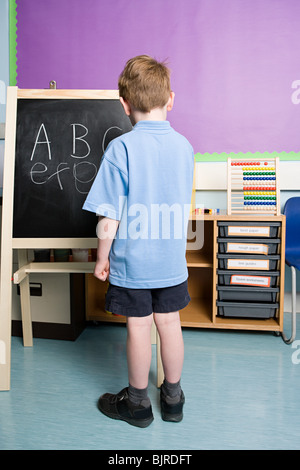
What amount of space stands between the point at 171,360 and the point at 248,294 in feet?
3.52

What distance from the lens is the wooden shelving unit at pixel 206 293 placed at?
2486 millimetres

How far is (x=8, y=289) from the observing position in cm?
185

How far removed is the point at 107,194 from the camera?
4.87 ft

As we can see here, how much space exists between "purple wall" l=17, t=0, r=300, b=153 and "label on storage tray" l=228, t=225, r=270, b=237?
2.12 ft

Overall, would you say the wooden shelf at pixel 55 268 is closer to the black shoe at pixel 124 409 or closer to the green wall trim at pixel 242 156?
the black shoe at pixel 124 409

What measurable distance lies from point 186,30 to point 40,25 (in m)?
1.01

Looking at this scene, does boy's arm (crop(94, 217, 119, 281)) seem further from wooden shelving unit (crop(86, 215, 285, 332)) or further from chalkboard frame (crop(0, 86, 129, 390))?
wooden shelving unit (crop(86, 215, 285, 332))

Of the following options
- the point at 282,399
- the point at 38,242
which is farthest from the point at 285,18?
the point at 282,399

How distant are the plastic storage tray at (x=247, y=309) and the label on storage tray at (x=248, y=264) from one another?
227 mm

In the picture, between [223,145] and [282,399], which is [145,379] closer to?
[282,399]

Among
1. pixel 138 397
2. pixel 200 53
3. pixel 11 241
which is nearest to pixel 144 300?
pixel 138 397

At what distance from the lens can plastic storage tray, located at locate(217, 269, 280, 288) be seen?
252 centimetres

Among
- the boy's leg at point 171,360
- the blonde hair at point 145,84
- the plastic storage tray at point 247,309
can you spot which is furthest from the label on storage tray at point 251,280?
the blonde hair at point 145,84

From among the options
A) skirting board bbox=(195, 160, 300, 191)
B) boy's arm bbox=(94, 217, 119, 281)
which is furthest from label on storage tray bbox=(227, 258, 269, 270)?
boy's arm bbox=(94, 217, 119, 281)
